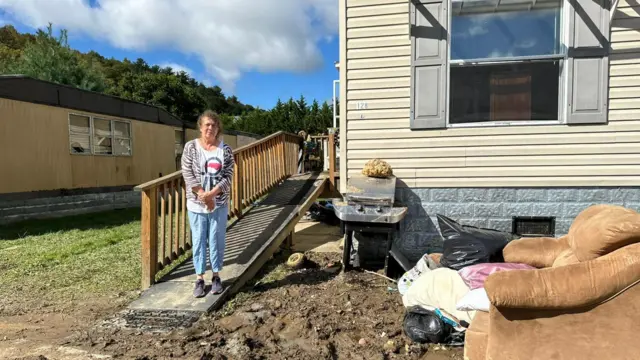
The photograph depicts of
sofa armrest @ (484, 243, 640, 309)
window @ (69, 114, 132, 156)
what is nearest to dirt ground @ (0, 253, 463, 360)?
sofa armrest @ (484, 243, 640, 309)

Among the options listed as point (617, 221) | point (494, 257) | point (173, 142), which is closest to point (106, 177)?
point (173, 142)

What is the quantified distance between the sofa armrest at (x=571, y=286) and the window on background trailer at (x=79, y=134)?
9.64 metres

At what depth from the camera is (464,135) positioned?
4539 mm

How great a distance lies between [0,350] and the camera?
2703 millimetres

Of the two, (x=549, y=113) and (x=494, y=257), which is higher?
(x=549, y=113)

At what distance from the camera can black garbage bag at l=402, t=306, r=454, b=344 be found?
8.80 feet

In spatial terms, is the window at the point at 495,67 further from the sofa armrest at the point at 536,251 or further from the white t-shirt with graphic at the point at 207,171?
the white t-shirt with graphic at the point at 207,171

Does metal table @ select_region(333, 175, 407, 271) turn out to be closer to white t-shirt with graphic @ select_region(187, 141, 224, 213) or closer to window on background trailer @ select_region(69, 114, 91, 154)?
white t-shirt with graphic @ select_region(187, 141, 224, 213)

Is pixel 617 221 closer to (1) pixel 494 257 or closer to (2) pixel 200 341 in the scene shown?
(1) pixel 494 257

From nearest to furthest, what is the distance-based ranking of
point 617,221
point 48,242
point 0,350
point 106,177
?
1. point 617,221
2. point 0,350
3. point 48,242
4. point 106,177

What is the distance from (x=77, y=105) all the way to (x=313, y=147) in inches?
215

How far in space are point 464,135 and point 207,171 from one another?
2.86 m

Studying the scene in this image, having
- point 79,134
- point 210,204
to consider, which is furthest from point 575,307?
point 79,134

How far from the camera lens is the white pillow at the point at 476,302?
229cm
